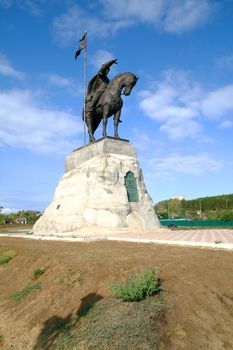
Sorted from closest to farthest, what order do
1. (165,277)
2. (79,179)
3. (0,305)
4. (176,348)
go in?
(176,348)
(165,277)
(0,305)
(79,179)

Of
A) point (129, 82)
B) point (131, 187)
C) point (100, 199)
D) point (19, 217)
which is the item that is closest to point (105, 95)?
point (129, 82)

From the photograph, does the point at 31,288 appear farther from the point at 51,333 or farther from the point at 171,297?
the point at 171,297

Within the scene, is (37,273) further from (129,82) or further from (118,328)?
(129,82)

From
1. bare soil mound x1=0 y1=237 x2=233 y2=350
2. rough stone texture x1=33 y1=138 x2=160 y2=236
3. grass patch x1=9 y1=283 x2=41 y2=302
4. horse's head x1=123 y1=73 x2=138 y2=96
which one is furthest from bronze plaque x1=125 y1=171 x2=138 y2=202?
grass patch x1=9 y1=283 x2=41 y2=302

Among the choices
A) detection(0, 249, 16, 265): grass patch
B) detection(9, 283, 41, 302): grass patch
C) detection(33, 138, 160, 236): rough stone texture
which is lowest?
detection(9, 283, 41, 302): grass patch

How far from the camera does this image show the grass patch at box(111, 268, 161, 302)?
19.4 feet

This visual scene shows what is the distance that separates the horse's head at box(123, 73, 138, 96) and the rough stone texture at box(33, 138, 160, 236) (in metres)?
2.85

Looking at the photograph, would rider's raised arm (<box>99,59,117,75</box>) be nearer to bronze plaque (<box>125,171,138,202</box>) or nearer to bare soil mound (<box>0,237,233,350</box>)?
bronze plaque (<box>125,171,138,202</box>)

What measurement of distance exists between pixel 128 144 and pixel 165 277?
1387cm

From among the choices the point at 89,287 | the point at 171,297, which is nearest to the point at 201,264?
the point at 171,297

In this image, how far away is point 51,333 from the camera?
19.8 feet

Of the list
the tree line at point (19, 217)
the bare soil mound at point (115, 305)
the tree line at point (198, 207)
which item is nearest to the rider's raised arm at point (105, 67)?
the bare soil mound at point (115, 305)

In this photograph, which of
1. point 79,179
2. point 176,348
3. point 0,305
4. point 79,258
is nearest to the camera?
point 176,348

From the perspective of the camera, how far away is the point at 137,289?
5941mm
